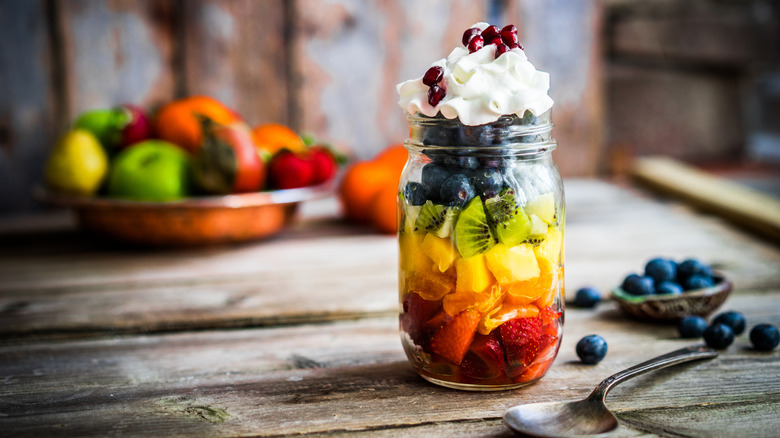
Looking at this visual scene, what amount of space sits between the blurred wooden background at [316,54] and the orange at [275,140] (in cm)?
46

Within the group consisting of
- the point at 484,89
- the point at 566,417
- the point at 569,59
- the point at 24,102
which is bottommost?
the point at 566,417

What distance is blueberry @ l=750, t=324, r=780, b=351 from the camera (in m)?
0.82

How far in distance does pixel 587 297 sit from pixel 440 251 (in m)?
0.39

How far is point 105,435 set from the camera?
0.64 metres

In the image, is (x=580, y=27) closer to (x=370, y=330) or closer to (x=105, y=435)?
(x=370, y=330)

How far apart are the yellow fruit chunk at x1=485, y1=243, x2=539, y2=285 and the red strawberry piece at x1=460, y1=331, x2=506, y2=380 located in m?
0.06

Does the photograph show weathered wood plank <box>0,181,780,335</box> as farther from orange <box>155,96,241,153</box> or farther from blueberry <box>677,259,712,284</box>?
orange <box>155,96,241,153</box>

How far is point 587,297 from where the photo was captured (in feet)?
3.28

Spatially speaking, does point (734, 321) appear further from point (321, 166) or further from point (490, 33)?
point (321, 166)

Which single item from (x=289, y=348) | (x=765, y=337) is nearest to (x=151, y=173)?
(x=289, y=348)

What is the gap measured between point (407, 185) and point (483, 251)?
0.13m

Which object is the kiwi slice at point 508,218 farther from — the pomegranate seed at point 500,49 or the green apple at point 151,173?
the green apple at point 151,173

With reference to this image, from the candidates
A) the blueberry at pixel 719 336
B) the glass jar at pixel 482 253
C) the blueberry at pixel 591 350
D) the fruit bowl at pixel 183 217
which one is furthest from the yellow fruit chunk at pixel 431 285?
the fruit bowl at pixel 183 217

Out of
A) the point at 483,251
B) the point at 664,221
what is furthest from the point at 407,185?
the point at 664,221
